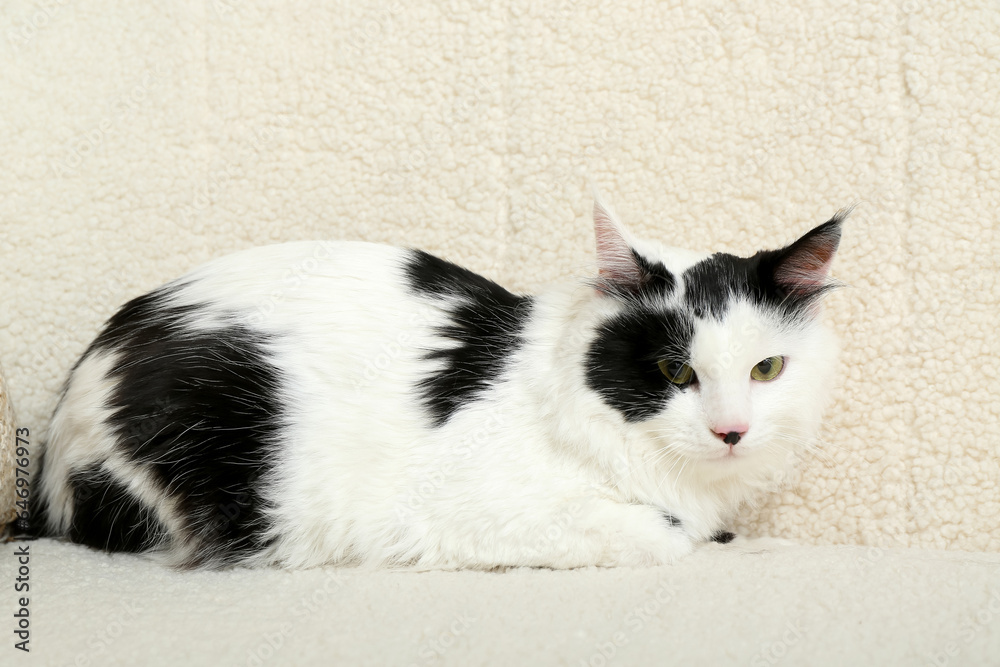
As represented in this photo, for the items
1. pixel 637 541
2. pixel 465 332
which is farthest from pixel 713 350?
pixel 465 332

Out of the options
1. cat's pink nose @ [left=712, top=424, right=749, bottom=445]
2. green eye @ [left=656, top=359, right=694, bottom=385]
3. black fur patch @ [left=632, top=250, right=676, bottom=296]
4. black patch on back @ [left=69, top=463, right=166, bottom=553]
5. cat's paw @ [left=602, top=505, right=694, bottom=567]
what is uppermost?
black fur patch @ [left=632, top=250, right=676, bottom=296]

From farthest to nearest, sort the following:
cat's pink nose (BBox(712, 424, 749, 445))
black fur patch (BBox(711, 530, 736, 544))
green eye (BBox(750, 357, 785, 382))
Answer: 1. black fur patch (BBox(711, 530, 736, 544))
2. green eye (BBox(750, 357, 785, 382))
3. cat's pink nose (BBox(712, 424, 749, 445))

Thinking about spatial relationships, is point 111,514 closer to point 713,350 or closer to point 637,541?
point 637,541

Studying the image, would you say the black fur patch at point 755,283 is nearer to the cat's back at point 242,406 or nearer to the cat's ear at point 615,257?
the cat's ear at point 615,257

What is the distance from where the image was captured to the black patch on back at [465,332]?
1.51 metres

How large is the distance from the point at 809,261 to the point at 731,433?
0.34 metres

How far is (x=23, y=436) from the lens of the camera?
6.06ft

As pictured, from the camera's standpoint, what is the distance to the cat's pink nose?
1.32 meters

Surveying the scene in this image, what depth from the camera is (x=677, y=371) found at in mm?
1398

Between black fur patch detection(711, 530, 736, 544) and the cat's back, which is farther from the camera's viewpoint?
black fur patch detection(711, 530, 736, 544)

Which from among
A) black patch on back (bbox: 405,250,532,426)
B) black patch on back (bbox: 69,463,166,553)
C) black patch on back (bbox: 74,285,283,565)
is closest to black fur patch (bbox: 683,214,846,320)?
black patch on back (bbox: 405,250,532,426)

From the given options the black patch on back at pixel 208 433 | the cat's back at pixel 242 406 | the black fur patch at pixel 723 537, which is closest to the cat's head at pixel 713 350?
the black fur patch at pixel 723 537

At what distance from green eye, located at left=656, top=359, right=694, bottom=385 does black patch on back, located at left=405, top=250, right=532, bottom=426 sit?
29cm

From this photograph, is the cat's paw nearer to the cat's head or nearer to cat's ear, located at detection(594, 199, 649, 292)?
the cat's head
